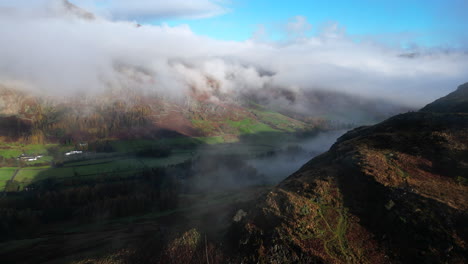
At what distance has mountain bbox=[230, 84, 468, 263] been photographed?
19252 mm

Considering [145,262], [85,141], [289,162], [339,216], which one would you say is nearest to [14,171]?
[85,141]

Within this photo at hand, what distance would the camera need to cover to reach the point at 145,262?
24297 millimetres

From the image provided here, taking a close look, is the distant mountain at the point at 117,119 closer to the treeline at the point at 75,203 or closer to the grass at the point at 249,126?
the grass at the point at 249,126

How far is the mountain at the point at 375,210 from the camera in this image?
1925 centimetres

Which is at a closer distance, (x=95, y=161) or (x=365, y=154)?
(x=365, y=154)

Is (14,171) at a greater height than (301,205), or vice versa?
(301,205)

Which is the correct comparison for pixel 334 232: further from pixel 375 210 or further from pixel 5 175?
pixel 5 175

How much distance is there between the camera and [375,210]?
23078 mm

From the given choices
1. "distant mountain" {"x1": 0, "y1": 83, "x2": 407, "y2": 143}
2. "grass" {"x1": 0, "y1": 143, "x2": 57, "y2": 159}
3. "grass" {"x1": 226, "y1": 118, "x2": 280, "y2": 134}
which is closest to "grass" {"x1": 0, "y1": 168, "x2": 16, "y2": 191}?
"grass" {"x1": 0, "y1": 143, "x2": 57, "y2": 159}

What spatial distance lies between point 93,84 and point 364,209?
203585 mm

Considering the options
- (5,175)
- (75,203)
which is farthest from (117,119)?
(75,203)

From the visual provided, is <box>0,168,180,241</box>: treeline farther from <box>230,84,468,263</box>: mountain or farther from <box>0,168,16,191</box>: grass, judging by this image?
<box>230,84,468,263</box>: mountain

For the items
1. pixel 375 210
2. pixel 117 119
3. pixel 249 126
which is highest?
pixel 117 119

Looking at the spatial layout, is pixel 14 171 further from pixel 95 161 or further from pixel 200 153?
pixel 200 153
